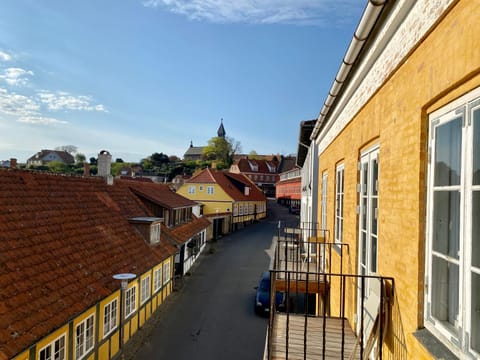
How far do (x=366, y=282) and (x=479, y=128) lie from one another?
122 inches

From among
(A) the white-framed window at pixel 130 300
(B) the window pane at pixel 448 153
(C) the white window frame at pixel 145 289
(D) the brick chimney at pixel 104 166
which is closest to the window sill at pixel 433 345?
(B) the window pane at pixel 448 153

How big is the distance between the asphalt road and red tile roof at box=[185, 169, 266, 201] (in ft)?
48.2

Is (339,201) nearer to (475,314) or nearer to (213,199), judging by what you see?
(475,314)

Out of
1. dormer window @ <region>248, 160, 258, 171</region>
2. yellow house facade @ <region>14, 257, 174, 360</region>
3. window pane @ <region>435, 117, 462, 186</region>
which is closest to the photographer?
window pane @ <region>435, 117, 462, 186</region>

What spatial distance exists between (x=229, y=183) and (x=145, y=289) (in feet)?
98.3

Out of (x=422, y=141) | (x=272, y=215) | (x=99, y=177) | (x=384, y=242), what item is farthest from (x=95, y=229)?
(x=272, y=215)

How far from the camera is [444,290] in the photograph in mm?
2479

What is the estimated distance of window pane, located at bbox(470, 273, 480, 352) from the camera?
6.78ft

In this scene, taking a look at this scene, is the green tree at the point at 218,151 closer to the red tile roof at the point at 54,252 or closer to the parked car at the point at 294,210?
the parked car at the point at 294,210

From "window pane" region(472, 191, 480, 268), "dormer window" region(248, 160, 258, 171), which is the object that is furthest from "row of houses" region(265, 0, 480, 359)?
"dormer window" region(248, 160, 258, 171)

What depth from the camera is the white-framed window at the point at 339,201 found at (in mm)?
6574

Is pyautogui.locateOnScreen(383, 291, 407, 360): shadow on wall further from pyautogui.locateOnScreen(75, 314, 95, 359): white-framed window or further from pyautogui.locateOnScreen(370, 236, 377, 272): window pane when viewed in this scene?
pyautogui.locateOnScreen(75, 314, 95, 359): white-framed window

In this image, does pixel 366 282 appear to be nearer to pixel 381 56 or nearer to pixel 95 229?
pixel 381 56

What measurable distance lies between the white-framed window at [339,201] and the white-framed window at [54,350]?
6.08 meters
